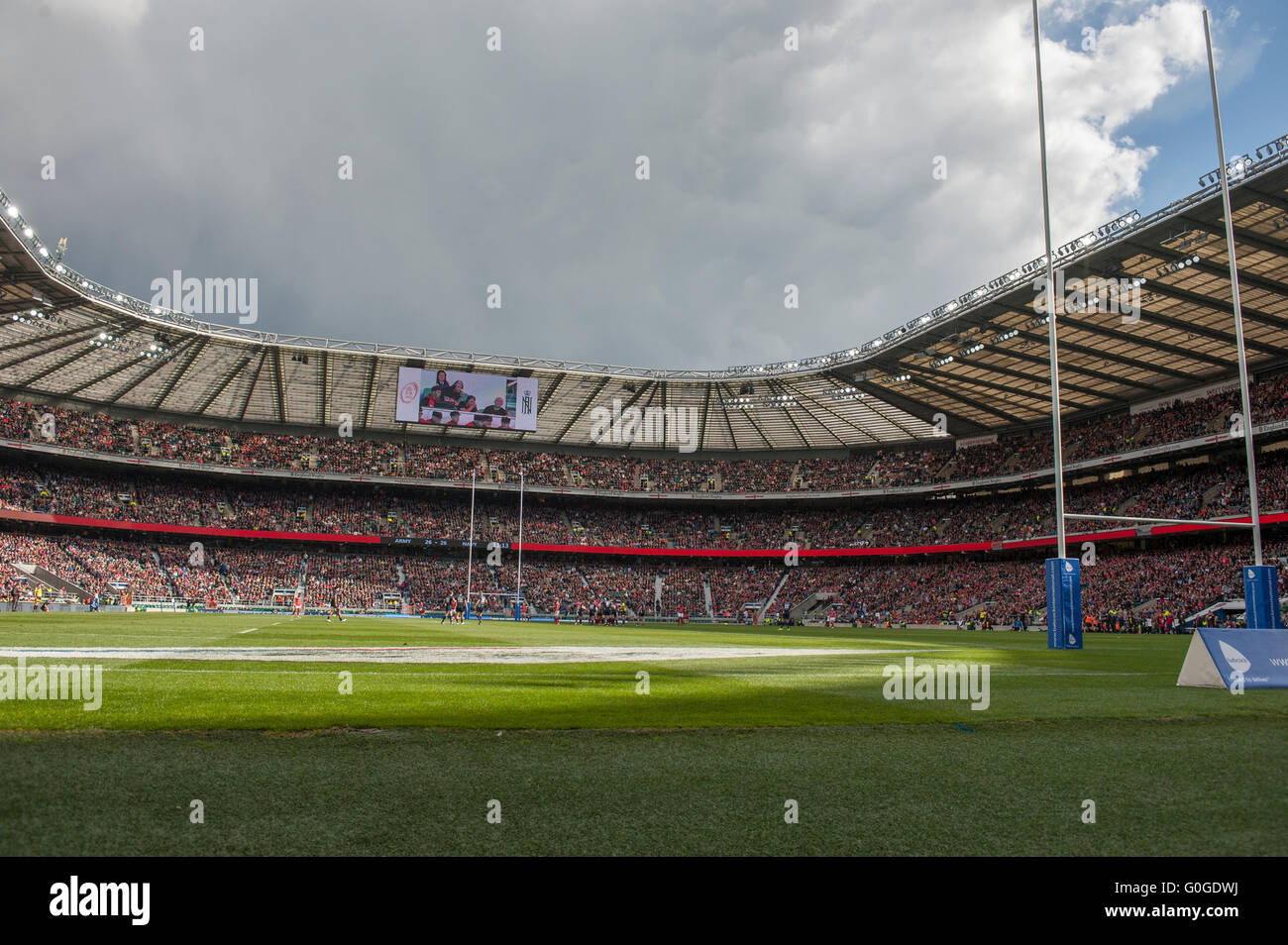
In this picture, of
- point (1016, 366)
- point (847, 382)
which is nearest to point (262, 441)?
point (847, 382)

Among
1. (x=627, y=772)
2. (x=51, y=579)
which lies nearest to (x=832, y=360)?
(x=627, y=772)

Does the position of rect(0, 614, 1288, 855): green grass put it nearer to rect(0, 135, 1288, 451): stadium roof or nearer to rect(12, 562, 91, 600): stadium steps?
rect(0, 135, 1288, 451): stadium roof

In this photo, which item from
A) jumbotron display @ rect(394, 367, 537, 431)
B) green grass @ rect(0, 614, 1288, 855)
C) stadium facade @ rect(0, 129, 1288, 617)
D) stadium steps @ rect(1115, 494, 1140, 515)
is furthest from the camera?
jumbotron display @ rect(394, 367, 537, 431)

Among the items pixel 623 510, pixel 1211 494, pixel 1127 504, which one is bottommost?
pixel 1127 504

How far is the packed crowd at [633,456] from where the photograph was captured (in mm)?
50750

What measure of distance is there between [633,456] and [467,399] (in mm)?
20338

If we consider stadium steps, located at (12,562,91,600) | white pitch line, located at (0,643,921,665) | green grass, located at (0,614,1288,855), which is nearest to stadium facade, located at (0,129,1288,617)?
stadium steps, located at (12,562,91,600)

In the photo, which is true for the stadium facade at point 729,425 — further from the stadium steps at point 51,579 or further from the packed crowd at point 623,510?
the stadium steps at point 51,579

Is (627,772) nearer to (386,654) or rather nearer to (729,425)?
(386,654)

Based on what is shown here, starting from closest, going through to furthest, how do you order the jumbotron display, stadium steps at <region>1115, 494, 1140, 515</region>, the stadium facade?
1. the stadium facade
2. stadium steps at <region>1115, 494, 1140, 515</region>
3. the jumbotron display

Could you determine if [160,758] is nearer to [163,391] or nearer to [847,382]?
[847,382]

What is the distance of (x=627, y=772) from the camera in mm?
5469

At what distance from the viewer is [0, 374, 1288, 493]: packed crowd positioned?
50.8 metres

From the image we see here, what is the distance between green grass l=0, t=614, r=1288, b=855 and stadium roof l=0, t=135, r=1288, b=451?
97.9ft
